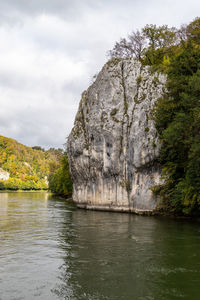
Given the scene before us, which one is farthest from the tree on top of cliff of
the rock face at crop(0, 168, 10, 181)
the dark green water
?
the rock face at crop(0, 168, 10, 181)

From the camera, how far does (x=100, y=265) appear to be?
1186 centimetres

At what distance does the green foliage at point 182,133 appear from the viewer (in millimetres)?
22391

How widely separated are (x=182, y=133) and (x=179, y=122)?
37.3 inches

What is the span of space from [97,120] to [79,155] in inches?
254

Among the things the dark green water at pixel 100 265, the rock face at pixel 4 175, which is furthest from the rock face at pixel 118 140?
the rock face at pixel 4 175

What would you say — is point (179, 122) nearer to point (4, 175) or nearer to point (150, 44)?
point (150, 44)

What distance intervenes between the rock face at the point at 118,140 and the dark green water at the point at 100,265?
1353cm

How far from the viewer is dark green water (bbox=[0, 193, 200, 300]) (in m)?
9.13

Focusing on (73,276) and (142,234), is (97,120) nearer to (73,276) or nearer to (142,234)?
(142,234)

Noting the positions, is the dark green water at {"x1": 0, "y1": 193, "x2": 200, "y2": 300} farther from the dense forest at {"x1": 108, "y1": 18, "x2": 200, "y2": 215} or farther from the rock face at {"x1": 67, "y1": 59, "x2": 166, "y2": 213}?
the rock face at {"x1": 67, "y1": 59, "x2": 166, "y2": 213}

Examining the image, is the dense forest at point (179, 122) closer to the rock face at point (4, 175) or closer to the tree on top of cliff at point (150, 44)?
the tree on top of cliff at point (150, 44)

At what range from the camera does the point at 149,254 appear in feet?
44.9

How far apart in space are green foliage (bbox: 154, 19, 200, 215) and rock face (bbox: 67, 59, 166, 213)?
201 cm

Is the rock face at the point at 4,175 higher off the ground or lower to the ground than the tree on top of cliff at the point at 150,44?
lower
